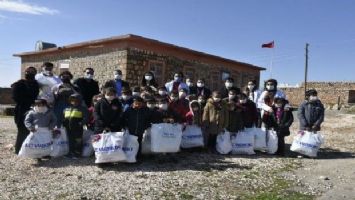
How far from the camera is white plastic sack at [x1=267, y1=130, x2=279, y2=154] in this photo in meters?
9.54

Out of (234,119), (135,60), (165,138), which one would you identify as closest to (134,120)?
(165,138)

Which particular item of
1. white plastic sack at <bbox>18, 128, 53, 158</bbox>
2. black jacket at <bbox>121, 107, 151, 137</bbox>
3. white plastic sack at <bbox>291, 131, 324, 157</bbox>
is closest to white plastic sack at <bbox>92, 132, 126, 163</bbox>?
black jacket at <bbox>121, 107, 151, 137</bbox>

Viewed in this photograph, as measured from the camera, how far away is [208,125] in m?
9.09

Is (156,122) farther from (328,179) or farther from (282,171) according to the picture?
(328,179)

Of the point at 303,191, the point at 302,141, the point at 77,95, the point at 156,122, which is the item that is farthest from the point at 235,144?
the point at 77,95

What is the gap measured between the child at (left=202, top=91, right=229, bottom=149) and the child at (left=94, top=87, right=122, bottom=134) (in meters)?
2.09

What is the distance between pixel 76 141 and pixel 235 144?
11.0 ft

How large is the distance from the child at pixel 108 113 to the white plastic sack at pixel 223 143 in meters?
2.42

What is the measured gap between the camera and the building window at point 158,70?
17.6m

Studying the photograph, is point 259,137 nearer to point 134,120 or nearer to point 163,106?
point 163,106

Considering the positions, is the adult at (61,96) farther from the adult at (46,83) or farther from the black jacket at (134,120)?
the black jacket at (134,120)

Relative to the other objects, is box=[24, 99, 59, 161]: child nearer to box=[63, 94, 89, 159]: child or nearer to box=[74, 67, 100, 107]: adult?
box=[63, 94, 89, 159]: child

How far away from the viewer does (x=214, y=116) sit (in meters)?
9.02

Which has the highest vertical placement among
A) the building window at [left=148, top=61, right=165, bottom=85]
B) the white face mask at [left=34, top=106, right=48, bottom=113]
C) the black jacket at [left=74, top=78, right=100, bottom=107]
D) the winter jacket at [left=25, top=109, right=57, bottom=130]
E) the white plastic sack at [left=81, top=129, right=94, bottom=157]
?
the building window at [left=148, top=61, right=165, bottom=85]
